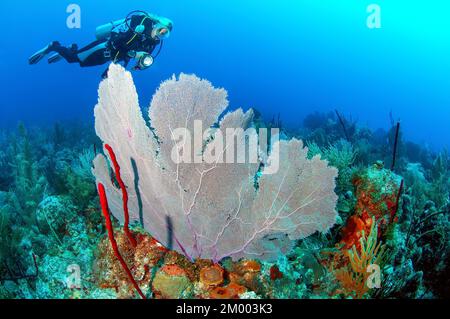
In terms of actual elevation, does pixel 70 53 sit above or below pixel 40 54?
below

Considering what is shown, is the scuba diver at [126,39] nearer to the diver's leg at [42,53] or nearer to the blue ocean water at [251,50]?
the diver's leg at [42,53]

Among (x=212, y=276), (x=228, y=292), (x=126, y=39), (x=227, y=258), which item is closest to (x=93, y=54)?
(x=126, y=39)

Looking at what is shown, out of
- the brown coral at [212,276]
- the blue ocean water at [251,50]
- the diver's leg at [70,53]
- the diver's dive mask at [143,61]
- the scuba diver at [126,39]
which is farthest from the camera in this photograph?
the blue ocean water at [251,50]

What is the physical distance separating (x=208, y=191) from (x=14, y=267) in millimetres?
3152

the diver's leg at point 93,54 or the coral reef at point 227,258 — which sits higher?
the diver's leg at point 93,54

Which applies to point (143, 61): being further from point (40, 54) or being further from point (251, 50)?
point (251, 50)

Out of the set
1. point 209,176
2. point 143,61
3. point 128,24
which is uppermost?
point 128,24

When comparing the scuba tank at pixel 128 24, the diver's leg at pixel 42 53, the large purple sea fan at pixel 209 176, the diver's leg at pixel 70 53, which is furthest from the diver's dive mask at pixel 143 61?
the diver's leg at pixel 42 53

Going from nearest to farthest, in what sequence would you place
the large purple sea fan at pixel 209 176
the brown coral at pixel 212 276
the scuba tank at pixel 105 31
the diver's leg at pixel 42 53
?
the large purple sea fan at pixel 209 176 → the brown coral at pixel 212 276 → the scuba tank at pixel 105 31 → the diver's leg at pixel 42 53

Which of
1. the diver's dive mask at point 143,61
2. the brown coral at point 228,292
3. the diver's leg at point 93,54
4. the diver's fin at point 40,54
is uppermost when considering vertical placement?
the diver's fin at point 40,54

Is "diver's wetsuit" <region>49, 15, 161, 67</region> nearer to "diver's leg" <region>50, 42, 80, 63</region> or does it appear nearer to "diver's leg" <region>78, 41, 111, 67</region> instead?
"diver's leg" <region>78, 41, 111, 67</region>

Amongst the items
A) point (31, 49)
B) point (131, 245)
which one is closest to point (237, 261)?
point (131, 245)

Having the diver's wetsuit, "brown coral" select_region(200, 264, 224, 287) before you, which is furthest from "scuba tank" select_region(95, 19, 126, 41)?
"brown coral" select_region(200, 264, 224, 287)

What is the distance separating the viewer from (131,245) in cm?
333
